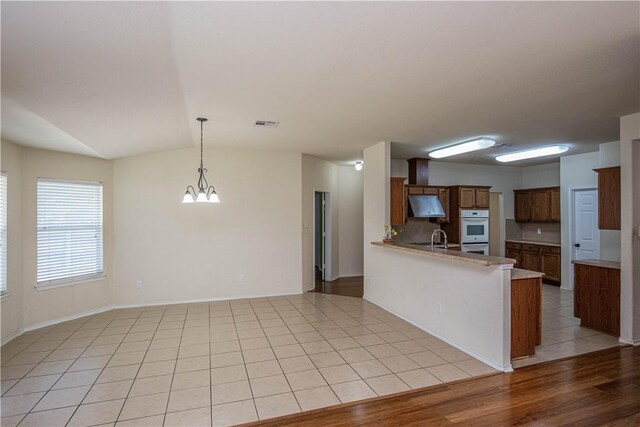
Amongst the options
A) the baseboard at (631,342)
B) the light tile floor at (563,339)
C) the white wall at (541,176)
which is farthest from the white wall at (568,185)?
the baseboard at (631,342)

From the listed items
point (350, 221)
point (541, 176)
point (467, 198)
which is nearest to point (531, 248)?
point (541, 176)

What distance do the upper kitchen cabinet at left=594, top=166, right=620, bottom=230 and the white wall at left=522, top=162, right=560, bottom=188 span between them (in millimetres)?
3222

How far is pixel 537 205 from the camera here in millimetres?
7316

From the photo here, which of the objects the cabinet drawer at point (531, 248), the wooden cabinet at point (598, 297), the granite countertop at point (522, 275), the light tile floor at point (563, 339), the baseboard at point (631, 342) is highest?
the granite countertop at point (522, 275)

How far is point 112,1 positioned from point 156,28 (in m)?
0.30

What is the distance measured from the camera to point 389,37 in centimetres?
212

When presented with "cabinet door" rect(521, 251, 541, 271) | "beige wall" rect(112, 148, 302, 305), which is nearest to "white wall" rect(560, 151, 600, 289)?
"cabinet door" rect(521, 251, 541, 271)

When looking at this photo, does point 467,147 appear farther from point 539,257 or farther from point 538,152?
point 539,257

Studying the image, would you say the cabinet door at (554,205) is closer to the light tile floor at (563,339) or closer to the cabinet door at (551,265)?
the cabinet door at (551,265)

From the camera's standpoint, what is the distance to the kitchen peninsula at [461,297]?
3.28 meters

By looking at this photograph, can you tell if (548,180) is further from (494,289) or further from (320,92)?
(320,92)

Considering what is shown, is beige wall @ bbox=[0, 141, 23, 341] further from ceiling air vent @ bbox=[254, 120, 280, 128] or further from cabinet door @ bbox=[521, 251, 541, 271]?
cabinet door @ bbox=[521, 251, 541, 271]

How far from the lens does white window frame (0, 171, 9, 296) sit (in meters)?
3.97

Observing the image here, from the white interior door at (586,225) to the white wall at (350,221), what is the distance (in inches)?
169
